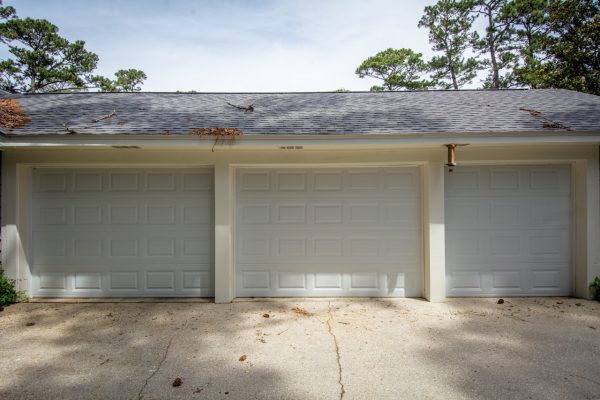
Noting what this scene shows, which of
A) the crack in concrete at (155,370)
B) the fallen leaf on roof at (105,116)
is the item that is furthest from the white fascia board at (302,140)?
the crack in concrete at (155,370)

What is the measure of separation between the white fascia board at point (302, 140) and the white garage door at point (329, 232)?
755 millimetres

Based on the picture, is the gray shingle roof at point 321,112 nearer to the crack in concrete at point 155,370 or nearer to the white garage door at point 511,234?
the white garage door at point 511,234

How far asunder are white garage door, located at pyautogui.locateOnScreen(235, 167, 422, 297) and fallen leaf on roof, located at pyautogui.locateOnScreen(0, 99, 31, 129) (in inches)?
137

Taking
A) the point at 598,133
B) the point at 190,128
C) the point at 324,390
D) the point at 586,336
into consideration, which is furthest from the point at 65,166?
the point at 598,133

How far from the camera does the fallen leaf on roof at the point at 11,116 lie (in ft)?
16.1

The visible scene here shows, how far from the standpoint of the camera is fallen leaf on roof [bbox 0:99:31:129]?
16.1 ft

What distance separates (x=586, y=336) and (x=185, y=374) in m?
4.50

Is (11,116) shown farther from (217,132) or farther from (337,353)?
(337,353)

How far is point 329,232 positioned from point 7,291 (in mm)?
5116

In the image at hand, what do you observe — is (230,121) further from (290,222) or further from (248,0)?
(248,0)

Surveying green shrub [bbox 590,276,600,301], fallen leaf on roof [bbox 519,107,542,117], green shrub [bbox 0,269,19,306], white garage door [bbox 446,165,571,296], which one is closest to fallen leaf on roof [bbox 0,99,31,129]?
green shrub [bbox 0,269,19,306]

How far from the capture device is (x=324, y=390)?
2727mm

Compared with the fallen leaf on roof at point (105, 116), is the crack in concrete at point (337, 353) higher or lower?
lower

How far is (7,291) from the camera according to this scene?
16.5 ft
